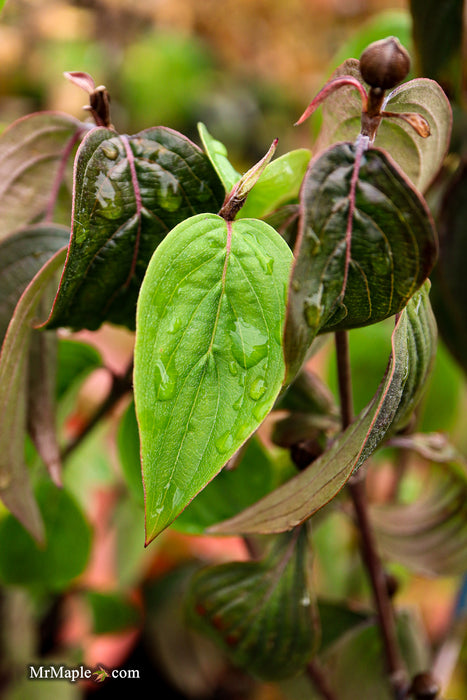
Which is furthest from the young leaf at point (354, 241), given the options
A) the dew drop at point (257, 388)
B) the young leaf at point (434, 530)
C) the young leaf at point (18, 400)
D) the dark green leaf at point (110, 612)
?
the dark green leaf at point (110, 612)

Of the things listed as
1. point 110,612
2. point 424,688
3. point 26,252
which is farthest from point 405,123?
point 110,612

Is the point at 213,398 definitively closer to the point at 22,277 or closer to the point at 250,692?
the point at 22,277

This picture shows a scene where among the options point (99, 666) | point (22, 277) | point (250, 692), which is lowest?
point (250, 692)

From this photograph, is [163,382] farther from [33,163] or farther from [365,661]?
[365,661]

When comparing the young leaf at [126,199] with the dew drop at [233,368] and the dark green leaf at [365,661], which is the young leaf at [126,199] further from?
the dark green leaf at [365,661]

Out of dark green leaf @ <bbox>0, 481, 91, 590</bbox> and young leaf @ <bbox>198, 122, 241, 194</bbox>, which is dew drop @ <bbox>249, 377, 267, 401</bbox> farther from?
dark green leaf @ <bbox>0, 481, 91, 590</bbox>

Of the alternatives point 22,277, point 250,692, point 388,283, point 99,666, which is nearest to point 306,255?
point 388,283

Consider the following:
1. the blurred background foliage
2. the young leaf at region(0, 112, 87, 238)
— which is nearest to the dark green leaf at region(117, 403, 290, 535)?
the blurred background foliage
